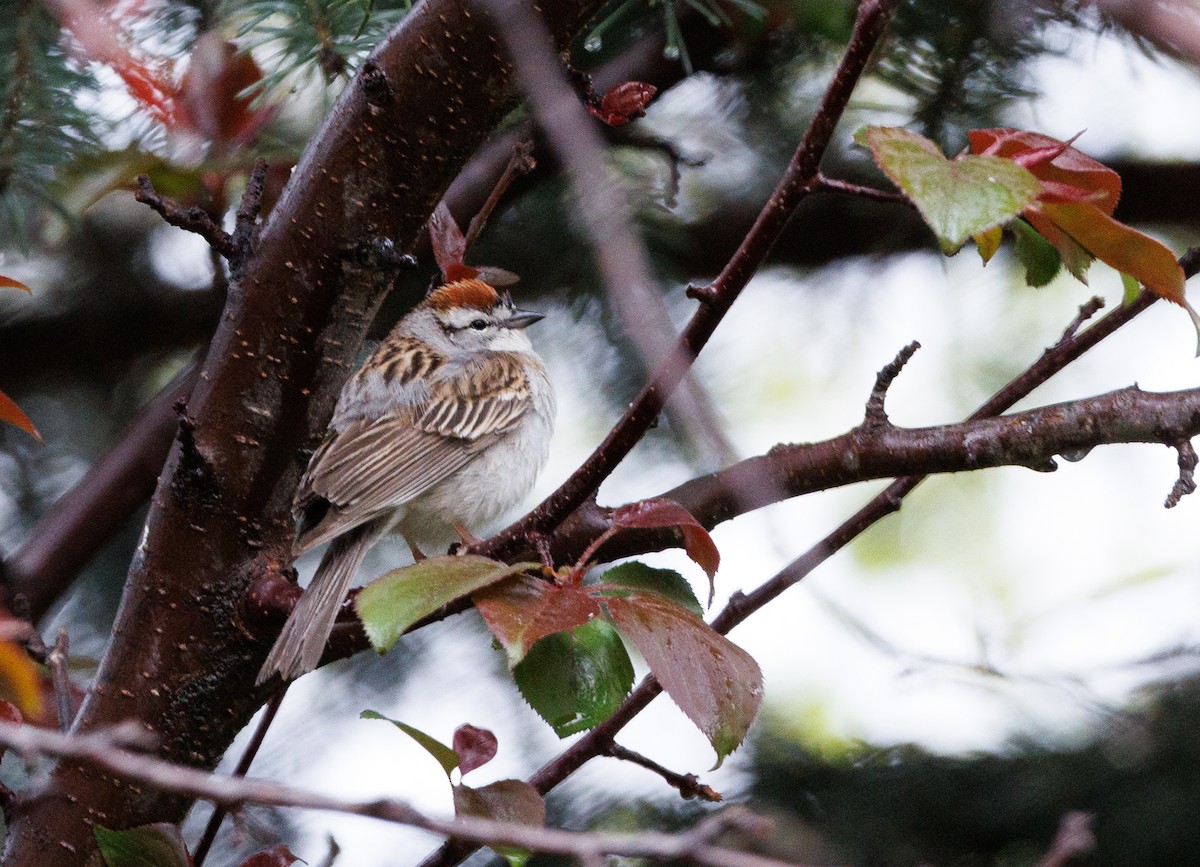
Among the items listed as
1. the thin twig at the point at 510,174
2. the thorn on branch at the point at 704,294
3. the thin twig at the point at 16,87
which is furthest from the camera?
the thin twig at the point at 16,87

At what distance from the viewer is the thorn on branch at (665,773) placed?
5.04ft

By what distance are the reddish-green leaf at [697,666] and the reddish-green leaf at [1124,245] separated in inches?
21.2

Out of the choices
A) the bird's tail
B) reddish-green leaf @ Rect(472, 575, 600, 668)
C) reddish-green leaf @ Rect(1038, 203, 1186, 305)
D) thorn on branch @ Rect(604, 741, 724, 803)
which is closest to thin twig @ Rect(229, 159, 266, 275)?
the bird's tail

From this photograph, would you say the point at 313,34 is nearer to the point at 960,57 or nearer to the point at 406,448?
the point at 406,448

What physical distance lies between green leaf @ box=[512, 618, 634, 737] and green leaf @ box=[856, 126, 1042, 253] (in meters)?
0.56

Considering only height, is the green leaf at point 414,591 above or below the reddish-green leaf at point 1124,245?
below

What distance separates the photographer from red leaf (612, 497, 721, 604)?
1365 mm

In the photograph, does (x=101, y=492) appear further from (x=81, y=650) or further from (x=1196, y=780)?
(x=1196, y=780)

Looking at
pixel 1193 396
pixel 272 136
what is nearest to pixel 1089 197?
pixel 1193 396

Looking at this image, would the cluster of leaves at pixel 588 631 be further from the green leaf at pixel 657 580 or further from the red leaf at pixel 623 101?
the red leaf at pixel 623 101

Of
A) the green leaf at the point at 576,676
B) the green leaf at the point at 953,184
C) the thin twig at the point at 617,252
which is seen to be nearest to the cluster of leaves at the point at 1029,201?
the green leaf at the point at 953,184

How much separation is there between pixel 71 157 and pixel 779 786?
173 cm

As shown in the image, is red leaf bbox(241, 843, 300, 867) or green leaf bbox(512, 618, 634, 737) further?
red leaf bbox(241, 843, 300, 867)

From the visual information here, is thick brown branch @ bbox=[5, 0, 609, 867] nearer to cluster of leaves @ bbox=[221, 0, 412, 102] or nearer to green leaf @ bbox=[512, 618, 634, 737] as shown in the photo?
cluster of leaves @ bbox=[221, 0, 412, 102]
